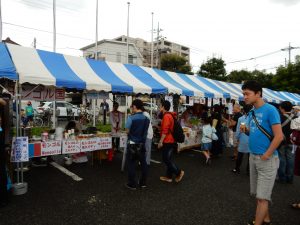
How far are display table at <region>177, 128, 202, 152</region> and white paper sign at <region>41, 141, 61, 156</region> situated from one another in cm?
454

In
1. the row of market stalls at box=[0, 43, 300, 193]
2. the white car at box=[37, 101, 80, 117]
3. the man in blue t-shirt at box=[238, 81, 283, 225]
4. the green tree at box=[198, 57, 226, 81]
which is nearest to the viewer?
the man in blue t-shirt at box=[238, 81, 283, 225]

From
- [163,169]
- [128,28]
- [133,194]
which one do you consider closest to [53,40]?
[128,28]

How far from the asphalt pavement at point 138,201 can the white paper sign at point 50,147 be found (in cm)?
59

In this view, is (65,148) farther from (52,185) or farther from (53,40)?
(53,40)

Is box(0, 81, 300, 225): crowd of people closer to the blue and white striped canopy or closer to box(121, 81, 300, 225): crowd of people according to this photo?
box(121, 81, 300, 225): crowd of people

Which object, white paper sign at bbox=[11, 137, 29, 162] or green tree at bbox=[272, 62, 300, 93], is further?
green tree at bbox=[272, 62, 300, 93]

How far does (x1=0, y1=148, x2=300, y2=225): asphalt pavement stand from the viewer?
12.4ft

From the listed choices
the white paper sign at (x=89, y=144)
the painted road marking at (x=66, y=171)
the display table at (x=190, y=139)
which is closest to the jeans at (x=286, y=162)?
the display table at (x=190, y=139)

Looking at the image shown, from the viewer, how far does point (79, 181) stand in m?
5.51

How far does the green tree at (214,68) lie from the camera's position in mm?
31125

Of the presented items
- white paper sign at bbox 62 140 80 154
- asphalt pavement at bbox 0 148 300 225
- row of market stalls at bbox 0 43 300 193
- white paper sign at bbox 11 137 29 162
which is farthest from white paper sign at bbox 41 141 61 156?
white paper sign at bbox 11 137 29 162

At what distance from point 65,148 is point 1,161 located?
194cm

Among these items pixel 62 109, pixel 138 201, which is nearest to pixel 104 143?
pixel 138 201

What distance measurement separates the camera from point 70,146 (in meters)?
5.99
